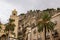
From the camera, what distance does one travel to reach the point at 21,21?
9462 cm

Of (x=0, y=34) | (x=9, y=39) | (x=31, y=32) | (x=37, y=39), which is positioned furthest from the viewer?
(x=0, y=34)

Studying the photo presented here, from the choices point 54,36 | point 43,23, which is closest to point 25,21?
point 54,36

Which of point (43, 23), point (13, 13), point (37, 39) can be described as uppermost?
point (13, 13)

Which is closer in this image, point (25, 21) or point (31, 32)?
point (31, 32)

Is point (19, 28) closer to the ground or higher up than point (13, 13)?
closer to the ground

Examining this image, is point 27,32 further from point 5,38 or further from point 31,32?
point 5,38

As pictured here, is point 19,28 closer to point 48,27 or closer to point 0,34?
point 0,34

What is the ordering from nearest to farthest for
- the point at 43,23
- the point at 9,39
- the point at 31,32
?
the point at 43,23 → the point at 31,32 → the point at 9,39

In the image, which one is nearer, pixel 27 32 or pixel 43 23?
pixel 43 23

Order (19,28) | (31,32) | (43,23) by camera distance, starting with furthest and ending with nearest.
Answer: (19,28), (31,32), (43,23)

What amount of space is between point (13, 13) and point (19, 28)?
803cm

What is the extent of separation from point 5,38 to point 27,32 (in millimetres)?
12761

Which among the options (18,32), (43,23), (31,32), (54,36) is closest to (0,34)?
(18,32)

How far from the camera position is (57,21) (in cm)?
5866
